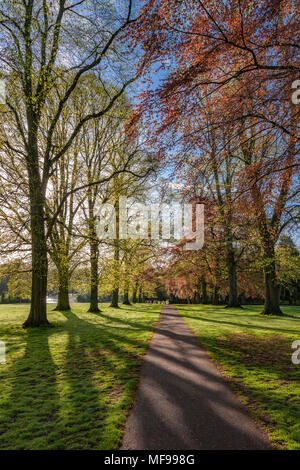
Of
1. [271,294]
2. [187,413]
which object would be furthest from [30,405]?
[271,294]

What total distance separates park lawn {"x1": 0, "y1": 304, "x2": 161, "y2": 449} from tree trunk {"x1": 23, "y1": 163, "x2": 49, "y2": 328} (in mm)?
3101

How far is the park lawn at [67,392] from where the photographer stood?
112 inches

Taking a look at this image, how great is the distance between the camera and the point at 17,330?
10281 millimetres

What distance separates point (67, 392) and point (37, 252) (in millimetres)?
7790

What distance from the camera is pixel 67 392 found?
407 cm

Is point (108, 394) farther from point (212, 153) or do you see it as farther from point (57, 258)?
point (57, 258)

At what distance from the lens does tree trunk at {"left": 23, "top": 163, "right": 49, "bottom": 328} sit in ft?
34.9

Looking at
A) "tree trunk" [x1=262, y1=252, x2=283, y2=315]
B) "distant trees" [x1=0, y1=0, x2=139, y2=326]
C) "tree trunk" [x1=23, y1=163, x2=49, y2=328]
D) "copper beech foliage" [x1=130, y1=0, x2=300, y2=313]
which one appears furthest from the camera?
"tree trunk" [x1=262, y1=252, x2=283, y2=315]

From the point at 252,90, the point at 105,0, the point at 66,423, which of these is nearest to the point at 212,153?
the point at 252,90

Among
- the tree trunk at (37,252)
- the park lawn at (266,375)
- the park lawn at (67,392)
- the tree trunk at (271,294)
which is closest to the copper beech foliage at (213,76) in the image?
the park lawn at (266,375)

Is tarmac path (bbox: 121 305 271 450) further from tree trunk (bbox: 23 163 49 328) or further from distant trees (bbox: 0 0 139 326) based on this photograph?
distant trees (bbox: 0 0 139 326)

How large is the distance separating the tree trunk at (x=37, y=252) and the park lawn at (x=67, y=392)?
10.2 ft

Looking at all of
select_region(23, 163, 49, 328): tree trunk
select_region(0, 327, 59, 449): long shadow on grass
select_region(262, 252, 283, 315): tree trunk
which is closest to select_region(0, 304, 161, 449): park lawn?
select_region(0, 327, 59, 449): long shadow on grass

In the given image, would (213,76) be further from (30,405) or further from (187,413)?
(30,405)
